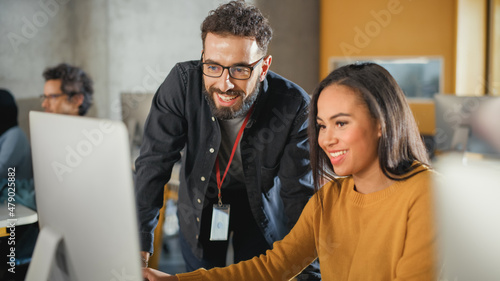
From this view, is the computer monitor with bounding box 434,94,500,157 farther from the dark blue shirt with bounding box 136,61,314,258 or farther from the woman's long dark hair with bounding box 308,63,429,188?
the woman's long dark hair with bounding box 308,63,429,188

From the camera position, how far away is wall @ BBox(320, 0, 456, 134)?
564 cm

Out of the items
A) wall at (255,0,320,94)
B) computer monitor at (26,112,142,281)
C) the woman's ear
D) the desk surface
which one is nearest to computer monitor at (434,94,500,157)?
the woman's ear

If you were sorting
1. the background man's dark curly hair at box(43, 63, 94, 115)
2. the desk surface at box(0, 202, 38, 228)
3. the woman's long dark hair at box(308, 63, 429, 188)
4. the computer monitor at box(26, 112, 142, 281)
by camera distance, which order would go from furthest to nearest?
the background man's dark curly hair at box(43, 63, 94, 115) < the desk surface at box(0, 202, 38, 228) < the woman's long dark hair at box(308, 63, 429, 188) < the computer monitor at box(26, 112, 142, 281)

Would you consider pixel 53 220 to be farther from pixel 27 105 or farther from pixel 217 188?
pixel 27 105

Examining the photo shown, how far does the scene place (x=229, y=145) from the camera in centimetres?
177

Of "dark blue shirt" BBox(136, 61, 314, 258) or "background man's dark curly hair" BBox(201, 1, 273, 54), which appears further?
"dark blue shirt" BBox(136, 61, 314, 258)

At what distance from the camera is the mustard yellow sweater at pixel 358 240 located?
44.1 inches

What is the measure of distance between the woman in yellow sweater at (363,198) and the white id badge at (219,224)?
374 millimetres

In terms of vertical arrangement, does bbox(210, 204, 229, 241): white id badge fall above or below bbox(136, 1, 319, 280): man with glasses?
below

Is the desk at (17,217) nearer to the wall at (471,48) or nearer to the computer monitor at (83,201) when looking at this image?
the computer monitor at (83,201)

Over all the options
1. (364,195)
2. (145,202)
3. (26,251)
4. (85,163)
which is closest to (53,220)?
(85,163)

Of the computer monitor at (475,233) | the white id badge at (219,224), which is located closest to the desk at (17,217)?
the white id badge at (219,224)

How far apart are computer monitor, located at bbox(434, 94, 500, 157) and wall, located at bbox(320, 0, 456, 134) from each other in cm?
270

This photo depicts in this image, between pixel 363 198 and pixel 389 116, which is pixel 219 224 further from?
pixel 389 116
